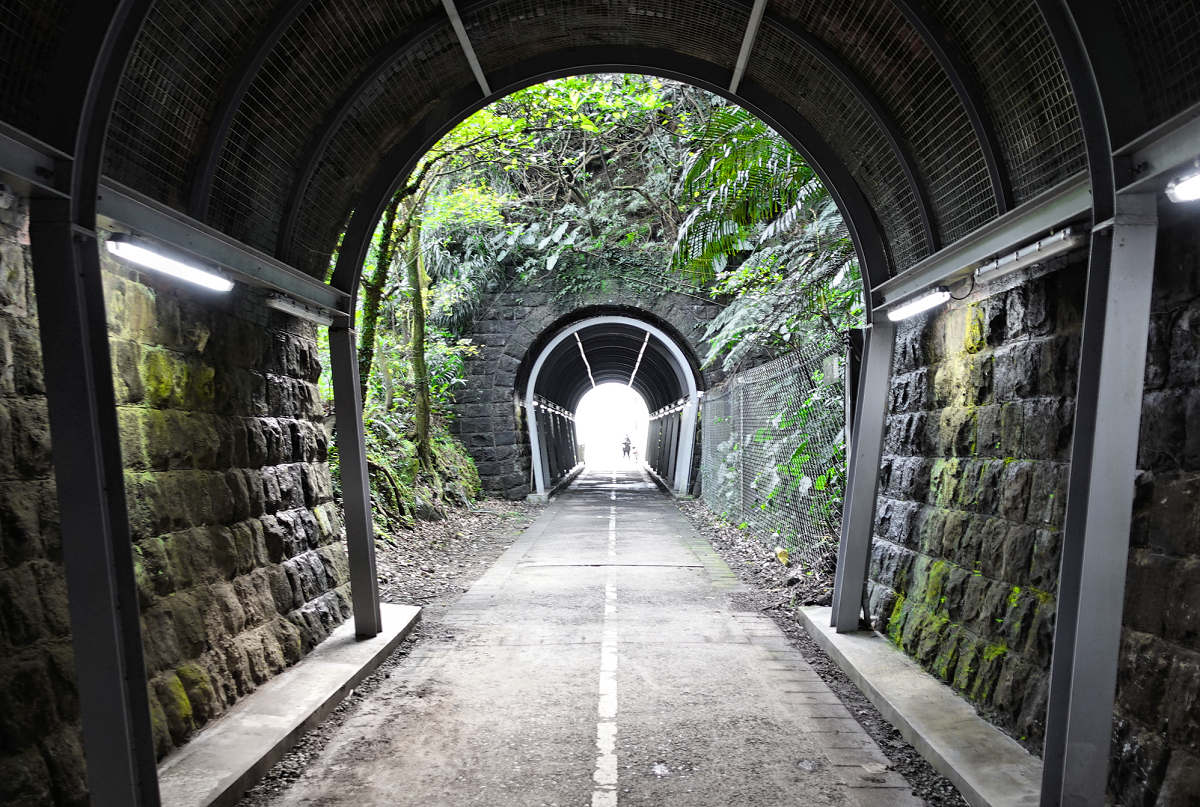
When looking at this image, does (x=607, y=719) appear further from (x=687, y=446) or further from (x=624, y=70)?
(x=687, y=446)

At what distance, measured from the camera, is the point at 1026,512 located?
4715mm

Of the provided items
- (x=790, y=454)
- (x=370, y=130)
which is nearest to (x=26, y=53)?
(x=370, y=130)

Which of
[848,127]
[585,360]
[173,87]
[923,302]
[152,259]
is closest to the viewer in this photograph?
[152,259]

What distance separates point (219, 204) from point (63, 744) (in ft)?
10.6

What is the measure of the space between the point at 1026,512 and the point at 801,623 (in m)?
3.33

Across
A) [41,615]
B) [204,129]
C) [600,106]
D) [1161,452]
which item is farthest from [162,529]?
[600,106]

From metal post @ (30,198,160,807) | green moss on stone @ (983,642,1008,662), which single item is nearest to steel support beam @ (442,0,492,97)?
metal post @ (30,198,160,807)

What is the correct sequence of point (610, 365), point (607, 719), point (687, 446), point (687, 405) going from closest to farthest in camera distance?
point (607, 719)
point (687, 446)
point (687, 405)
point (610, 365)

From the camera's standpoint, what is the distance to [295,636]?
6.14m

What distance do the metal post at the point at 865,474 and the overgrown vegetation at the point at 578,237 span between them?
1928 millimetres

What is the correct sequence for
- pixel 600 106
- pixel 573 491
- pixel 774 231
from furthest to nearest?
pixel 573 491, pixel 600 106, pixel 774 231

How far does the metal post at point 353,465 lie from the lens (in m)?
6.86

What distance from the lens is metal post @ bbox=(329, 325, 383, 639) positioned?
686cm

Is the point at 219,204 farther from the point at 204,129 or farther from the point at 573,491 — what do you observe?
the point at 573,491
